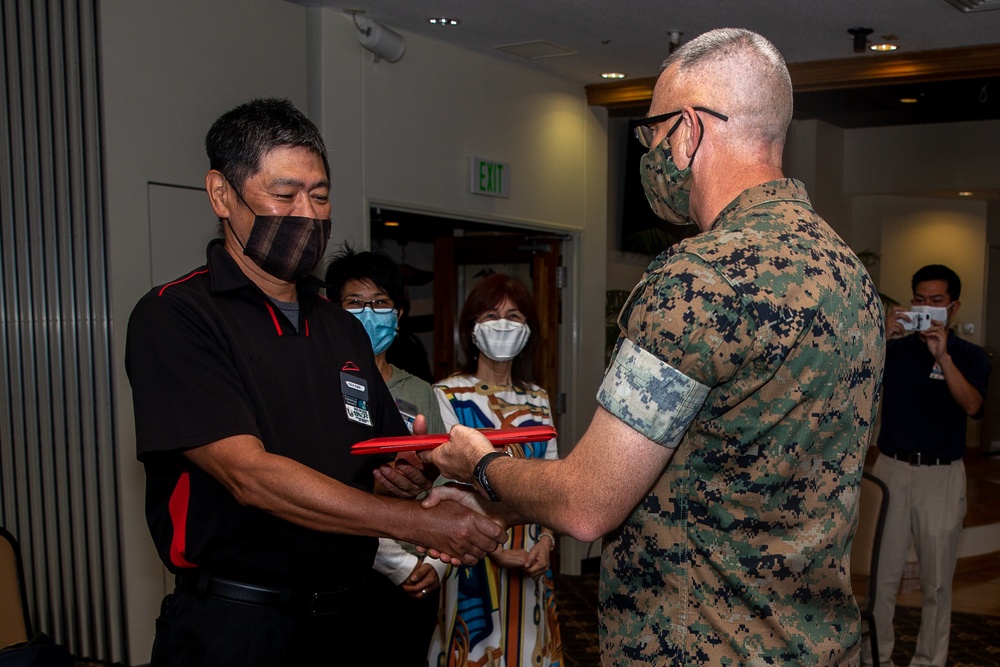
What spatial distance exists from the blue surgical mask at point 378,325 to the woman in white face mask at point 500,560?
0.89ft

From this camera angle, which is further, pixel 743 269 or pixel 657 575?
pixel 657 575

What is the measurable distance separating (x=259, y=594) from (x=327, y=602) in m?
0.15

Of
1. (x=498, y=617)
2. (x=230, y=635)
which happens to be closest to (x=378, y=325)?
(x=498, y=617)

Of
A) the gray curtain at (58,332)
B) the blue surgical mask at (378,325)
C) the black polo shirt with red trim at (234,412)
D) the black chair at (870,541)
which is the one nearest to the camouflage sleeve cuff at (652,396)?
the black polo shirt with red trim at (234,412)

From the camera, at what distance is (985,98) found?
786 cm

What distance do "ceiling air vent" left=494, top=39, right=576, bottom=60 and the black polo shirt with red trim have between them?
3.85 m

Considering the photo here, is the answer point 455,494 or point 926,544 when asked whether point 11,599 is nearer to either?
point 455,494

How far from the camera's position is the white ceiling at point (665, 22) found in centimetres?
470

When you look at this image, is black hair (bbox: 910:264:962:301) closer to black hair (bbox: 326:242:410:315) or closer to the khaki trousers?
the khaki trousers

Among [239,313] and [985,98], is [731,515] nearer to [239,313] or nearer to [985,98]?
[239,313]

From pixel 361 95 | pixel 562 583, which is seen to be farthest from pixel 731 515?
pixel 562 583

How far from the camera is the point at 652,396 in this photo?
1.30 meters

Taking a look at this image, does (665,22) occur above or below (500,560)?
above

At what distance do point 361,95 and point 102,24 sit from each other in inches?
55.1
